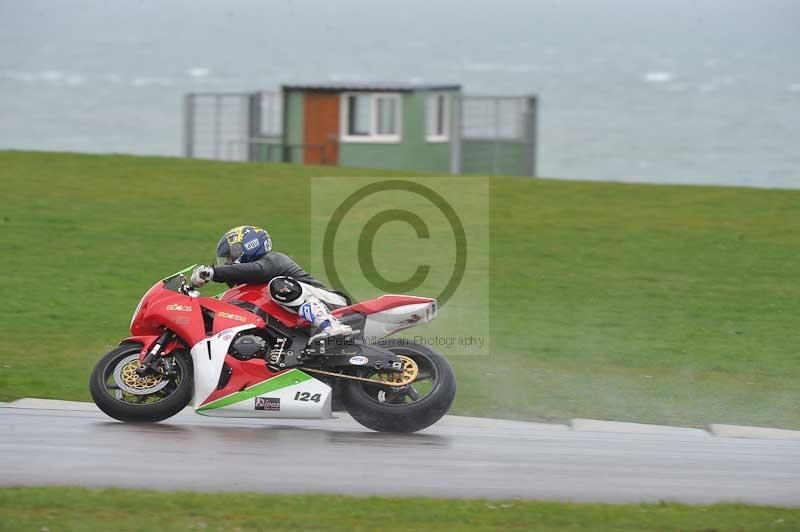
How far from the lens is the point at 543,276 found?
18.6 metres

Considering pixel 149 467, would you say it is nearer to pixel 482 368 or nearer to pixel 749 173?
pixel 482 368

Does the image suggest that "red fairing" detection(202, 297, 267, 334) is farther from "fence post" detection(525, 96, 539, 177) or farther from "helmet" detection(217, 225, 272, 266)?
"fence post" detection(525, 96, 539, 177)

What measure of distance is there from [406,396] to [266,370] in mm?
1166

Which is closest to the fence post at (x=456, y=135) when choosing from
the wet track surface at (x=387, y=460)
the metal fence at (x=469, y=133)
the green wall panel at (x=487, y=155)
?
the metal fence at (x=469, y=133)

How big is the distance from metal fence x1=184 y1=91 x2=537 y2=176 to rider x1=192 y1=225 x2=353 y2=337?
23991 millimetres

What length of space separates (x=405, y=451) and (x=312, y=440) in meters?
0.81

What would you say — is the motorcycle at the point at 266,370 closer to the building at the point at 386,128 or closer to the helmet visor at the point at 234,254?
the helmet visor at the point at 234,254

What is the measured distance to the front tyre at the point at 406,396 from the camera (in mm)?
9977

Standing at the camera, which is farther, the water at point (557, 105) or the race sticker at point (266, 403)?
the water at point (557, 105)

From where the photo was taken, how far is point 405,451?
31.2 ft

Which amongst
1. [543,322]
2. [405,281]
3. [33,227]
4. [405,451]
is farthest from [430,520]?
[33,227]

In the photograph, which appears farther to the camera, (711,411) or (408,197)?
(408,197)

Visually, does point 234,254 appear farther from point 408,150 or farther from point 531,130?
point 531,130

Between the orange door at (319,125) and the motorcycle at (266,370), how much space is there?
25.4 metres
